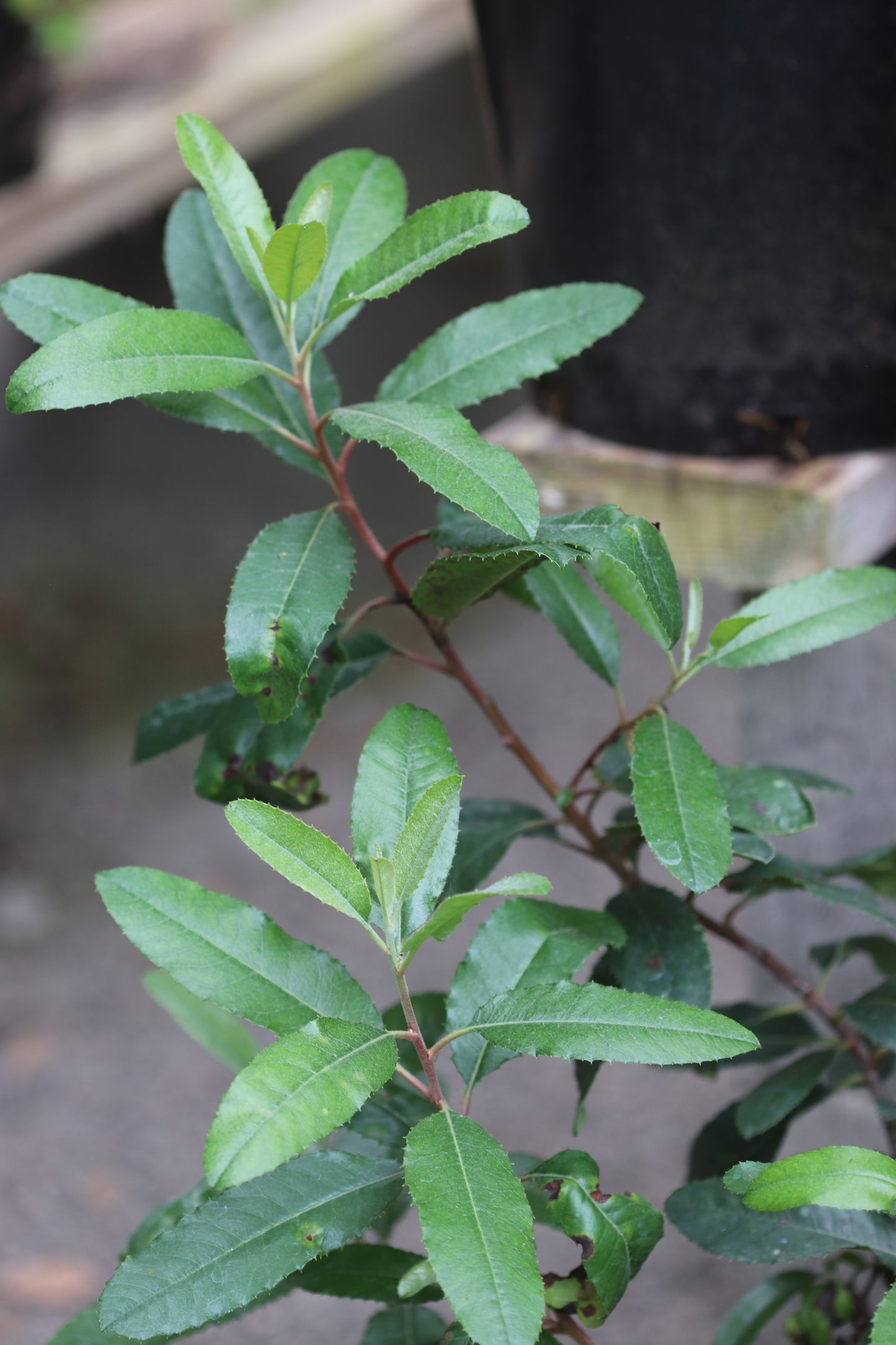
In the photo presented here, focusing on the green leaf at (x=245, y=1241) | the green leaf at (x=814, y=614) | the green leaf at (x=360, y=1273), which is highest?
the green leaf at (x=814, y=614)

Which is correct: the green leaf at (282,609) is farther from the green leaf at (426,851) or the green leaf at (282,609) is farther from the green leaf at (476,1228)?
the green leaf at (476,1228)

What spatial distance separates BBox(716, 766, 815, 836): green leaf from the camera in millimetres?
635

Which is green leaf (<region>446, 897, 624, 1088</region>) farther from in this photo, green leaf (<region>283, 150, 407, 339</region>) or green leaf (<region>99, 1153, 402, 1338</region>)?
green leaf (<region>283, 150, 407, 339</region>)

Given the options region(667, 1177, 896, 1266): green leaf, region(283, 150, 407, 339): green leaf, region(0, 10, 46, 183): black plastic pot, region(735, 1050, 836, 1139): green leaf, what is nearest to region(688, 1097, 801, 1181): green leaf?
region(735, 1050, 836, 1139): green leaf

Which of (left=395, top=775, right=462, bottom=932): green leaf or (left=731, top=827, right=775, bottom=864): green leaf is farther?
(left=731, top=827, right=775, bottom=864): green leaf

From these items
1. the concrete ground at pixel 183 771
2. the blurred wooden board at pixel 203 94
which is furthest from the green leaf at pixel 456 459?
the blurred wooden board at pixel 203 94

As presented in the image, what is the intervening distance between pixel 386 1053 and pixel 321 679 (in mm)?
219

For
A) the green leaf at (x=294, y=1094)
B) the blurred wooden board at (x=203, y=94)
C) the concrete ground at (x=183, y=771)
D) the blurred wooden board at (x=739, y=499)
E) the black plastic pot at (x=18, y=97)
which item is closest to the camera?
the green leaf at (x=294, y=1094)

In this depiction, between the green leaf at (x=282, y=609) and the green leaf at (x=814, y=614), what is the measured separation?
0.70ft

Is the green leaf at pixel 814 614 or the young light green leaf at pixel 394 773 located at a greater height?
the young light green leaf at pixel 394 773

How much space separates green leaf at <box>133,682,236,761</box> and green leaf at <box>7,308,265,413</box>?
22 cm

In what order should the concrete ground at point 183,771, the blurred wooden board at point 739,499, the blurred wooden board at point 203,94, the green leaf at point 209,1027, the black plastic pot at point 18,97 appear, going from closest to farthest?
1. the green leaf at point 209,1027
2. the blurred wooden board at point 739,499
3. the concrete ground at point 183,771
4. the blurred wooden board at point 203,94
5. the black plastic pot at point 18,97

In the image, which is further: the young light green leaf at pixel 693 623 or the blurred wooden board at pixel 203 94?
the blurred wooden board at pixel 203 94

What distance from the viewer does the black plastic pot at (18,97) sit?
2.36 metres
